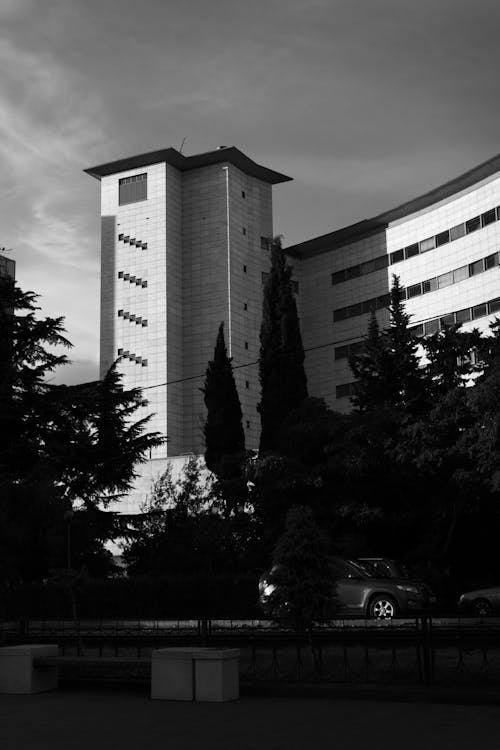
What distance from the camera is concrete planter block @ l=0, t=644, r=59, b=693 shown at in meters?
13.2

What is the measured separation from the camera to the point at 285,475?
92.1 ft

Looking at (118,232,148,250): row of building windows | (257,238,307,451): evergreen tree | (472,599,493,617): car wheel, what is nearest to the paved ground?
(472,599,493,617): car wheel

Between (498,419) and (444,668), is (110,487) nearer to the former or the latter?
(498,419)

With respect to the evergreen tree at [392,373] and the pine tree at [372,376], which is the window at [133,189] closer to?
the pine tree at [372,376]

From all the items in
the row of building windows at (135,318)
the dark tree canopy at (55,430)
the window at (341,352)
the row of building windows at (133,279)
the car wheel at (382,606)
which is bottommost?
the car wheel at (382,606)

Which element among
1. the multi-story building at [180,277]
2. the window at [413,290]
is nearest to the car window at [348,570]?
the multi-story building at [180,277]

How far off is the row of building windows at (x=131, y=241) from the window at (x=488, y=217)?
24.4m

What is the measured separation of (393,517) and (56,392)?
454 inches

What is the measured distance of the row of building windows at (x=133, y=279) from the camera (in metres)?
68.8

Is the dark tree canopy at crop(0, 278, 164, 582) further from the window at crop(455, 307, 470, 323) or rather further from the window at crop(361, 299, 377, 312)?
the window at crop(361, 299, 377, 312)

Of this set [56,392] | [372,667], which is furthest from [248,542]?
[372,667]

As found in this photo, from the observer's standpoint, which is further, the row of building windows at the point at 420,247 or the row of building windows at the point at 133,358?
the row of building windows at the point at 133,358

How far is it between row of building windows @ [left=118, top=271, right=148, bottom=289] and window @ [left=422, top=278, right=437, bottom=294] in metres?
20.2

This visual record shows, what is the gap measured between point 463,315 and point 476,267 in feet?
11.0
